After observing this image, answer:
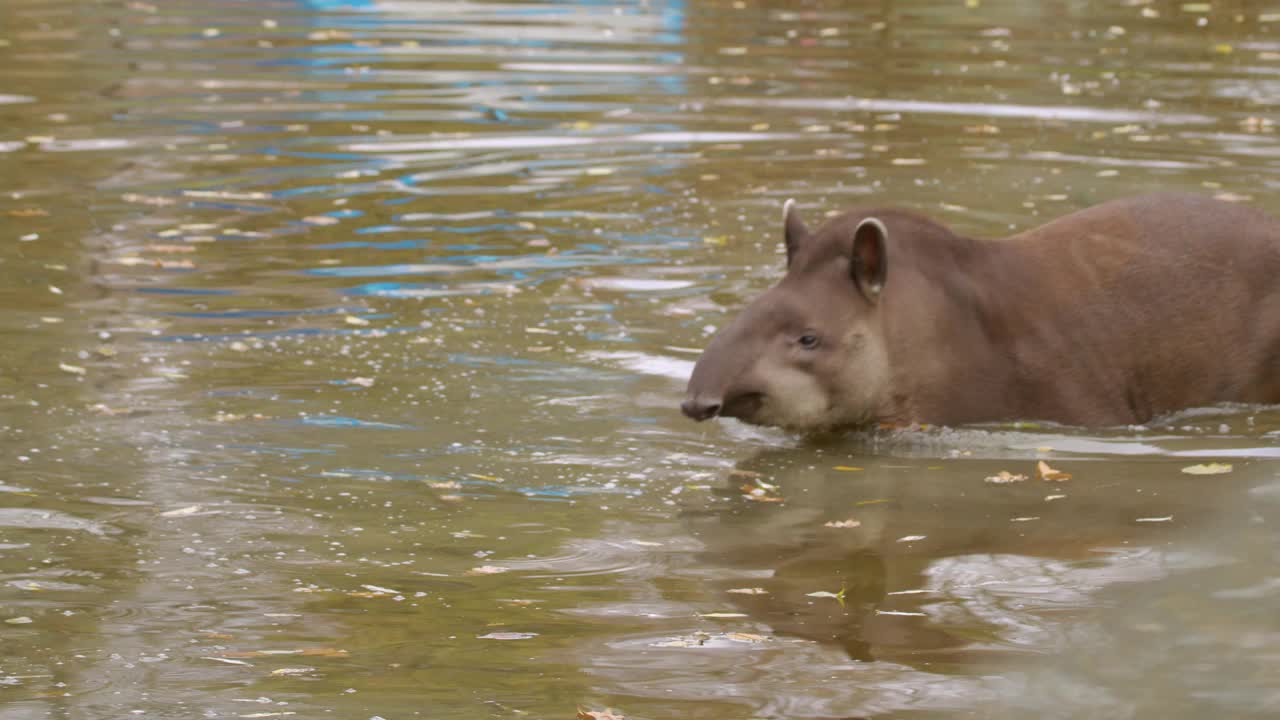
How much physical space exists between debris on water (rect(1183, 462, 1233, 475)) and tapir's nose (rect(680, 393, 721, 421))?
1.97 metres

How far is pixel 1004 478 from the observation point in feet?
26.7

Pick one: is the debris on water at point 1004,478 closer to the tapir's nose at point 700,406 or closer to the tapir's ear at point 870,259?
the tapir's ear at point 870,259

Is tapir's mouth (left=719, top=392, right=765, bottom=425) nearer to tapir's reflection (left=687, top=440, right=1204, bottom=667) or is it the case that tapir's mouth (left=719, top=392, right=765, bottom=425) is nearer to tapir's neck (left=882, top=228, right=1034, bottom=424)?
tapir's reflection (left=687, top=440, right=1204, bottom=667)

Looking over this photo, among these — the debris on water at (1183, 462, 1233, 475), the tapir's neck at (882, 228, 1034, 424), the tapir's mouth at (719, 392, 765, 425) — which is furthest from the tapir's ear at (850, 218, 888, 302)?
the debris on water at (1183, 462, 1233, 475)

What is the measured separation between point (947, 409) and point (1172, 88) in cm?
1165

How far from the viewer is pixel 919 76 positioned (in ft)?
67.1

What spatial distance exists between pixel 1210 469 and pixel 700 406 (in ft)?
7.01

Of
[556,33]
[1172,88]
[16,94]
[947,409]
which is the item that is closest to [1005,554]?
[947,409]

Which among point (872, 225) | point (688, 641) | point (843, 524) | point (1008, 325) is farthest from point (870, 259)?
point (688, 641)

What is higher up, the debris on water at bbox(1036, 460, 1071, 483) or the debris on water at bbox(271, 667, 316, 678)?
the debris on water at bbox(271, 667, 316, 678)

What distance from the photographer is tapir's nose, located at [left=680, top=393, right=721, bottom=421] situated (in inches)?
322

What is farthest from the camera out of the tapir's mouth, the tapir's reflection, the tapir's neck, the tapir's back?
the tapir's back

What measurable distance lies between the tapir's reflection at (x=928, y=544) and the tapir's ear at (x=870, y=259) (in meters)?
0.74

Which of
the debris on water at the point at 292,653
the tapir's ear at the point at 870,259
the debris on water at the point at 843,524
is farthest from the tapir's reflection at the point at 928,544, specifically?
the debris on water at the point at 292,653
